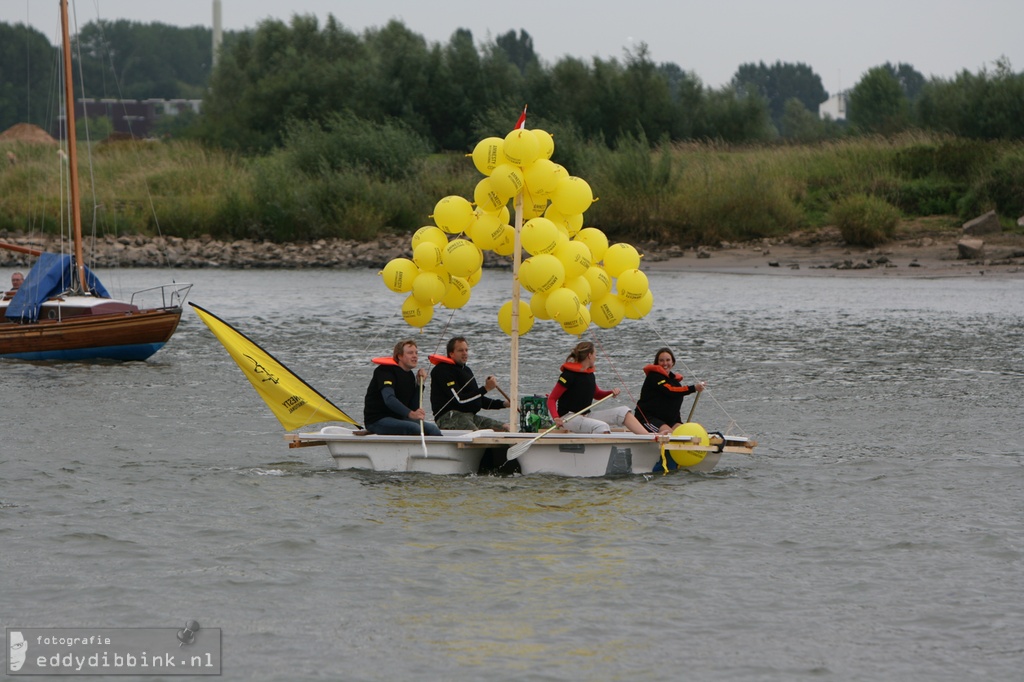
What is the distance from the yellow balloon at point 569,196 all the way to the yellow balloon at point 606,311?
1.08m

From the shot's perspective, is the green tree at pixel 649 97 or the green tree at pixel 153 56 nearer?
the green tree at pixel 649 97

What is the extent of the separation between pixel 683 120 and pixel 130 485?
59.1 m

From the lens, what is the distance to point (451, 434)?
15609mm

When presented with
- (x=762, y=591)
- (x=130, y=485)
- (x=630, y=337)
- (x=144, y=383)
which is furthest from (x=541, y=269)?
(x=630, y=337)

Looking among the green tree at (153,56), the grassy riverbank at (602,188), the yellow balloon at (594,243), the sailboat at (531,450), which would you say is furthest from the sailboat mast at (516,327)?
the green tree at (153,56)

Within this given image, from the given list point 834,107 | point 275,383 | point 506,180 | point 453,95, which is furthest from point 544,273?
point 834,107

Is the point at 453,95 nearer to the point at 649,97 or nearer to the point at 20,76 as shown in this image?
the point at 649,97

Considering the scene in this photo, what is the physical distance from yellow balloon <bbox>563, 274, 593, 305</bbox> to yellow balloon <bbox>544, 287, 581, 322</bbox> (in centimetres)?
21

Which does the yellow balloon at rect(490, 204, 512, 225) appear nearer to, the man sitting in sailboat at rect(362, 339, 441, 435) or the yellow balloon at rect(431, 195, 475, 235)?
the yellow balloon at rect(431, 195, 475, 235)

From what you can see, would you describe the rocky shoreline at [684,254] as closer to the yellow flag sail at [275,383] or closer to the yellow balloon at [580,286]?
the yellow flag sail at [275,383]

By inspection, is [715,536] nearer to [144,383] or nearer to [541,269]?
[541,269]

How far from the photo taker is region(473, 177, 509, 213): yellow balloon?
15188 mm

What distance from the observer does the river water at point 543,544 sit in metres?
10.6

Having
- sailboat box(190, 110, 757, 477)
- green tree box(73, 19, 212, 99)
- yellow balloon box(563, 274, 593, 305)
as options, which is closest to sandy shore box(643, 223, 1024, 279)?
sailboat box(190, 110, 757, 477)
